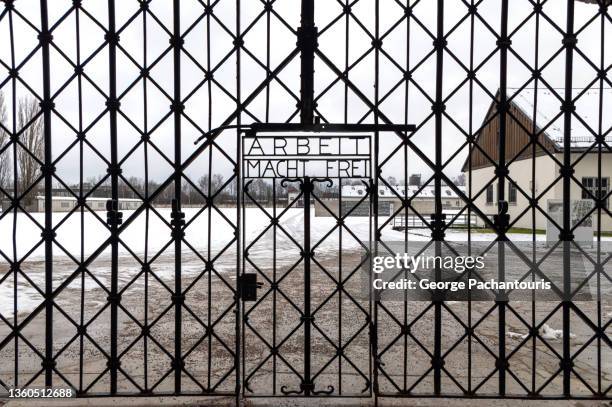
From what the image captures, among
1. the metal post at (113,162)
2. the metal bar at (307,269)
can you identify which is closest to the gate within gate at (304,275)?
the metal bar at (307,269)

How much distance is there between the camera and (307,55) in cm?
295

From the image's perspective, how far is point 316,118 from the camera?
115 inches

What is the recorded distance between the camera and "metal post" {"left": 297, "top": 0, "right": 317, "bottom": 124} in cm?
295

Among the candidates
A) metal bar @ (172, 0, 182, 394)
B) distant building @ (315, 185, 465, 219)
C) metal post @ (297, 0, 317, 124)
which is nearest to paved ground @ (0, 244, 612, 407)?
metal bar @ (172, 0, 182, 394)

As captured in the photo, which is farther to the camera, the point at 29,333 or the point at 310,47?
the point at 29,333

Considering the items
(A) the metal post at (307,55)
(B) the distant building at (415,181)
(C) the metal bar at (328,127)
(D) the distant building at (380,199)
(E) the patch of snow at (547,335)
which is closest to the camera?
(C) the metal bar at (328,127)

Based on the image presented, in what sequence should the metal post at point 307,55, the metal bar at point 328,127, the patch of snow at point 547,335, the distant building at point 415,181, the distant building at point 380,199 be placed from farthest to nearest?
1. the patch of snow at point 547,335
2. the distant building at point 415,181
3. the distant building at point 380,199
4. the metal post at point 307,55
5. the metal bar at point 328,127

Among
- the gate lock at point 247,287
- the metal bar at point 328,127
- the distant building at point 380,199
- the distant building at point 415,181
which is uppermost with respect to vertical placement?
the metal bar at point 328,127

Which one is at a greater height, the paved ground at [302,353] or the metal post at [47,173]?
the metal post at [47,173]

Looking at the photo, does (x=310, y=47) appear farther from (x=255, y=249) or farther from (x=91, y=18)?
(x=255, y=249)

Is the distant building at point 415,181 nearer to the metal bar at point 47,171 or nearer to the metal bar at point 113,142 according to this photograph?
the metal bar at point 113,142

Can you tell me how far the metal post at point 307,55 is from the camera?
2947 millimetres

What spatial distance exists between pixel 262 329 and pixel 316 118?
10.3 ft

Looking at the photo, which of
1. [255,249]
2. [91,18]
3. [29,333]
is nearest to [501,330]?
[91,18]
